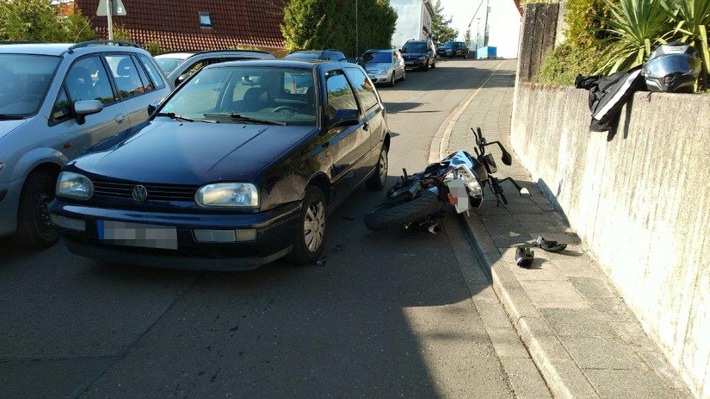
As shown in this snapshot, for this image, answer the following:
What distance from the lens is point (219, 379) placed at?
3.10m

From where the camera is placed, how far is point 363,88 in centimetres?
693

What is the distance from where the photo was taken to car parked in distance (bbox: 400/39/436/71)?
3209 centimetres

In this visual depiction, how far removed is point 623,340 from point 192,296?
3.00 metres

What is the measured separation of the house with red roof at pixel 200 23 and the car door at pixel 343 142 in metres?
21.4

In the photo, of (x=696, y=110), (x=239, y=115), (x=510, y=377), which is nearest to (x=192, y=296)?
(x=239, y=115)

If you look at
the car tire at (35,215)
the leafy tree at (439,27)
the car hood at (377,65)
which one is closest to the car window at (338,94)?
the car tire at (35,215)

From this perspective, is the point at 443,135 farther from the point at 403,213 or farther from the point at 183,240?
the point at 183,240

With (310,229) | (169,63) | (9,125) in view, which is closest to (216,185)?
(310,229)

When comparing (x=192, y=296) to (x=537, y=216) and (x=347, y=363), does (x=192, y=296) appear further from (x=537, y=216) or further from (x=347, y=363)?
(x=537, y=216)

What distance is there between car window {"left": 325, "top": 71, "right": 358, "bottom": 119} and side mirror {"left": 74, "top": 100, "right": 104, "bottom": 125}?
2.34 meters

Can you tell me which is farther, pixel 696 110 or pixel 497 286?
pixel 497 286

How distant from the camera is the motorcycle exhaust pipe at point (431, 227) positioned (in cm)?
543

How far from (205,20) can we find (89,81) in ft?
84.5

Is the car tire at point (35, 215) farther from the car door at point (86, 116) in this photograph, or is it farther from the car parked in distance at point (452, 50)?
the car parked in distance at point (452, 50)
